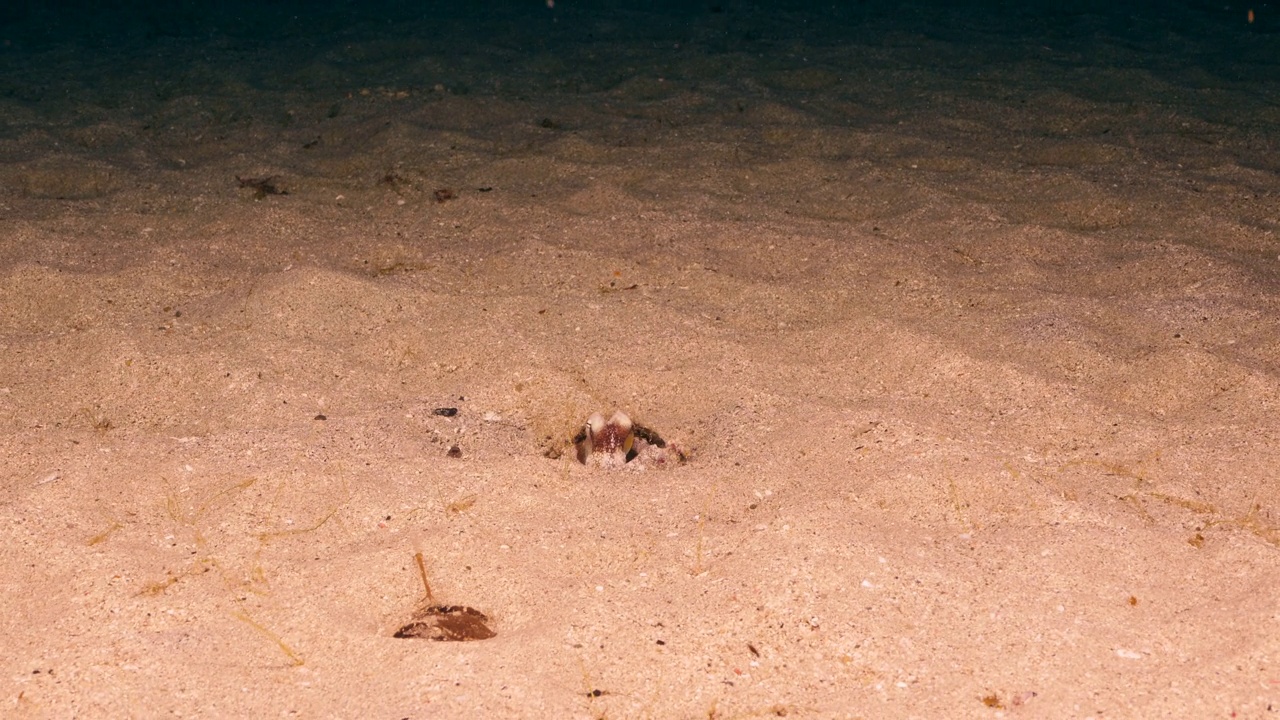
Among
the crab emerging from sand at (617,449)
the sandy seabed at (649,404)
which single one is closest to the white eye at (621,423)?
the crab emerging from sand at (617,449)

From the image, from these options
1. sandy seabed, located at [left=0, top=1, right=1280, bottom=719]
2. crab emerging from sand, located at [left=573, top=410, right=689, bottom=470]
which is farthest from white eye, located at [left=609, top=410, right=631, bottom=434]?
sandy seabed, located at [left=0, top=1, right=1280, bottom=719]

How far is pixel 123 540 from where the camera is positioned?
6.31ft

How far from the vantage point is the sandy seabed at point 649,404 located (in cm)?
165

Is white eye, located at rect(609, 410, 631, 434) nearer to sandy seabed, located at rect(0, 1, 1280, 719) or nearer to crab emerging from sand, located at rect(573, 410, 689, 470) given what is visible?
crab emerging from sand, located at rect(573, 410, 689, 470)

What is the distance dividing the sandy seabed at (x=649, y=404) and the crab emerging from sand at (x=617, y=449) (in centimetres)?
3

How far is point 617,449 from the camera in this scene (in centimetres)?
224

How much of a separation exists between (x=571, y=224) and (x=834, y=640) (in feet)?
6.96

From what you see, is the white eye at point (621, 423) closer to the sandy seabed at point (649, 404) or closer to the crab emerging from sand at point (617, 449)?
the crab emerging from sand at point (617, 449)

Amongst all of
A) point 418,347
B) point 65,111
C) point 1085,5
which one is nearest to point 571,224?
point 418,347

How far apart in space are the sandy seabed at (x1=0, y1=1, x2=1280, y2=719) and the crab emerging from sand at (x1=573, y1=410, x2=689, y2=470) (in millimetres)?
33

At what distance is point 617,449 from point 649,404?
27 centimetres

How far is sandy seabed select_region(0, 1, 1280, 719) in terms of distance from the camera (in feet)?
5.41

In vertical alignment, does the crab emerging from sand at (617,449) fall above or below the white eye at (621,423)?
below

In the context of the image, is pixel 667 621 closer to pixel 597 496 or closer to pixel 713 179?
pixel 597 496
